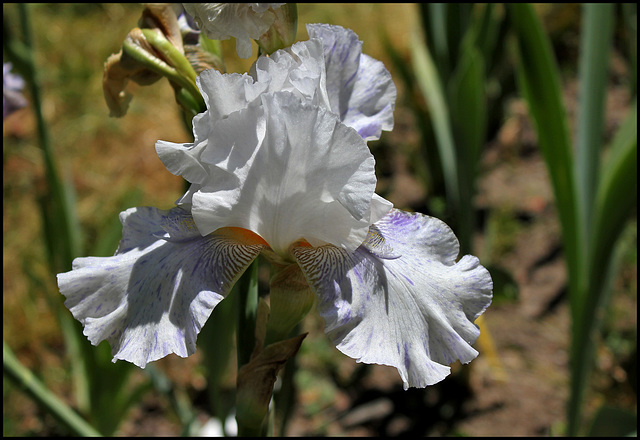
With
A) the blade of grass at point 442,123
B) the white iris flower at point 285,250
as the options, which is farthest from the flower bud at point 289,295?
the blade of grass at point 442,123

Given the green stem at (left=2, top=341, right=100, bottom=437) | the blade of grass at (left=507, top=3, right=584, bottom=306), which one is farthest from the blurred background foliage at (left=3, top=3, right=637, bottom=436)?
the green stem at (left=2, top=341, right=100, bottom=437)

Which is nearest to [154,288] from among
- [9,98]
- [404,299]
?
[404,299]

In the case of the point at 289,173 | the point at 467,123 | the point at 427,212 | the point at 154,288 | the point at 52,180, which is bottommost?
the point at 427,212

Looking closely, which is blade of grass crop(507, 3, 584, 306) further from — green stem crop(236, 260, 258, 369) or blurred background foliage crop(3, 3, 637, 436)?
green stem crop(236, 260, 258, 369)

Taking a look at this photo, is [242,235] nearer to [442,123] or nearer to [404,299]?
[404,299]

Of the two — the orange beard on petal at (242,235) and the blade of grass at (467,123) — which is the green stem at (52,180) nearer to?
the orange beard on petal at (242,235)

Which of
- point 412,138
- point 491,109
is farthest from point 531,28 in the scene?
point 412,138

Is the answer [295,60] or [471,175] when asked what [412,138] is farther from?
[295,60]
